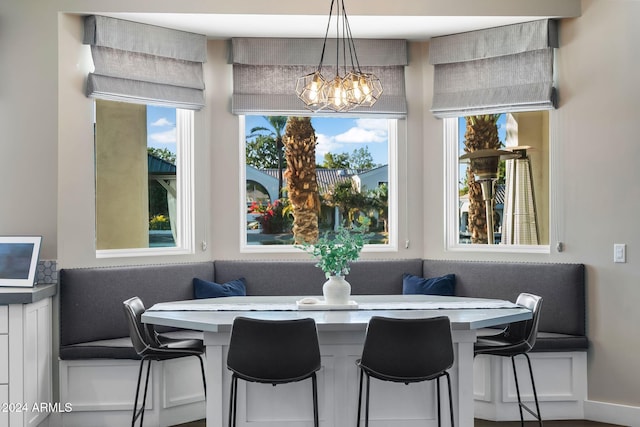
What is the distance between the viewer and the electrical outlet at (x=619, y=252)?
15.1 feet

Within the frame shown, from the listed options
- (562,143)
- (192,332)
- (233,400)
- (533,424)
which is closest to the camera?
(233,400)

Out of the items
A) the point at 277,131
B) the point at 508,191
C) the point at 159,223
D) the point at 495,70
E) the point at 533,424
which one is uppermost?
the point at 495,70

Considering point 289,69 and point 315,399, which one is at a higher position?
point 289,69

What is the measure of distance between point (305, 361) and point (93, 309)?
6.22 ft

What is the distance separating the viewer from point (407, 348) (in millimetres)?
3297

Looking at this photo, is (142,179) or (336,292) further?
(142,179)

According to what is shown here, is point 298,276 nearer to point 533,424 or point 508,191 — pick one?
point 508,191

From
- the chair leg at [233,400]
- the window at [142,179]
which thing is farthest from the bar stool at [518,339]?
the window at [142,179]

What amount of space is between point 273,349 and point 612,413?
260 cm

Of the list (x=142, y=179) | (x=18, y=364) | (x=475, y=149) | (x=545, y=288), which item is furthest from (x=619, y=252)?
(x=18, y=364)

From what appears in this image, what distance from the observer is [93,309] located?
4586 mm

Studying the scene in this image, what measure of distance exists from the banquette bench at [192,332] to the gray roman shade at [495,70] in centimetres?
117

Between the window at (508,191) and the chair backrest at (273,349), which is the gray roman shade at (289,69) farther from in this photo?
the chair backrest at (273,349)

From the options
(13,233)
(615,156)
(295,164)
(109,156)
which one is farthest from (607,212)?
(13,233)
